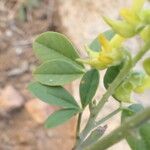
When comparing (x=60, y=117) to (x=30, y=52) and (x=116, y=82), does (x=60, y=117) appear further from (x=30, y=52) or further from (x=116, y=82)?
(x=30, y=52)

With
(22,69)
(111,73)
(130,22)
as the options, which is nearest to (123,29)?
(130,22)

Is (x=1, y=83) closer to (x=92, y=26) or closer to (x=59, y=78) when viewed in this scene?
(x=92, y=26)

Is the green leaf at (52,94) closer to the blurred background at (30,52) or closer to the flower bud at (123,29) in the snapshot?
the flower bud at (123,29)

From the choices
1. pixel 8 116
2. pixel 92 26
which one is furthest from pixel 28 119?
pixel 92 26

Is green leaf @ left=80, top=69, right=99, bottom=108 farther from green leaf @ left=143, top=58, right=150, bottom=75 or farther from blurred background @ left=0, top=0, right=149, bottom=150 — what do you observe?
blurred background @ left=0, top=0, right=149, bottom=150

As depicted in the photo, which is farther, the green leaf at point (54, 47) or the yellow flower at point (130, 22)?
the green leaf at point (54, 47)

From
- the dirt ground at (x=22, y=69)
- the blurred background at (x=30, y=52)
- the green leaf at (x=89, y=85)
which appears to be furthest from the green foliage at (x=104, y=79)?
the dirt ground at (x=22, y=69)
